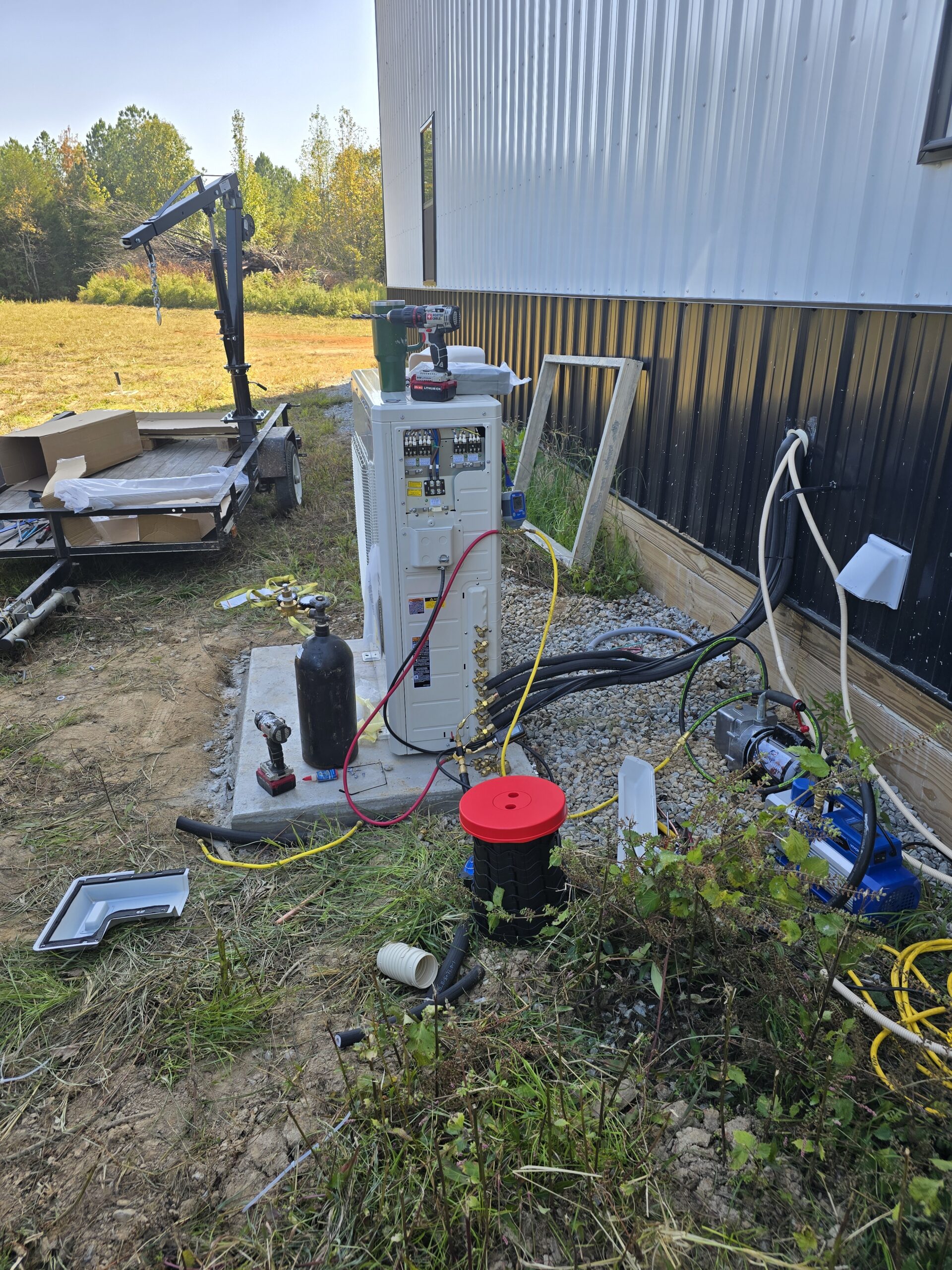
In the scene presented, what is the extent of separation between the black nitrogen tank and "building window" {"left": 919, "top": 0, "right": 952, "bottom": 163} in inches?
101

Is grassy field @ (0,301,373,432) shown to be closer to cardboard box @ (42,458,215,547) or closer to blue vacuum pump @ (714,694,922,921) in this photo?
cardboard box @ (42,458,215,547)

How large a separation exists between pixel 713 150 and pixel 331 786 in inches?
141

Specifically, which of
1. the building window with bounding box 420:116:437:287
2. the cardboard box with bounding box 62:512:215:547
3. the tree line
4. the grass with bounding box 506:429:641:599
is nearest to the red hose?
the grass with bounding box 506:429:641:599

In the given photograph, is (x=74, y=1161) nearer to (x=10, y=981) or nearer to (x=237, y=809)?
(x=10, y=981)

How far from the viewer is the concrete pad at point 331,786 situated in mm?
2994

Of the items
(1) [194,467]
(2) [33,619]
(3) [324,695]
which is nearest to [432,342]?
(3) [324,695]

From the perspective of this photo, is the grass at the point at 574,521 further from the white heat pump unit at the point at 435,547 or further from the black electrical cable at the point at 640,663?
the white heat pump unit at the point at 435,547

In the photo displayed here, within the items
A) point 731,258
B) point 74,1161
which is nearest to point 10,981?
point 74,1161

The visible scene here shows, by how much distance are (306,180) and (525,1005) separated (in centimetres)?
4866

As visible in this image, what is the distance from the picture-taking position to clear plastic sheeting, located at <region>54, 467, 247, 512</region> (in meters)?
5.21

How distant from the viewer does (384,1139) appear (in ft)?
5.59

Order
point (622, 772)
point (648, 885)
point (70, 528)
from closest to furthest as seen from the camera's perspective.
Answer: point (648, 885), point (622, 772), point (70, 528)

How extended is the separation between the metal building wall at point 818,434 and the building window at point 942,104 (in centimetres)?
51

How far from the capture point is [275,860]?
9.51 ft
